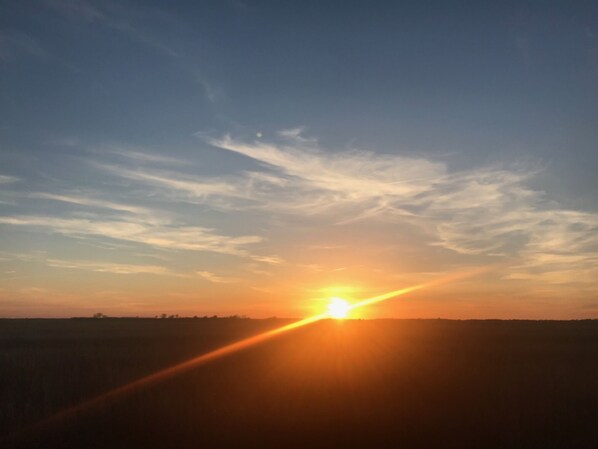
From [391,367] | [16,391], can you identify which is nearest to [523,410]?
[391,367]

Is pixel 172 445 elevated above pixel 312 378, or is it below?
below

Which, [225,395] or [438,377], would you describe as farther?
[438,377]

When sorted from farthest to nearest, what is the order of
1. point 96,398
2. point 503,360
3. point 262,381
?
1. point 503,360
2. point 262,381
3. point 96,398

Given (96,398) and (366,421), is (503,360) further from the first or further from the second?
(96,398)

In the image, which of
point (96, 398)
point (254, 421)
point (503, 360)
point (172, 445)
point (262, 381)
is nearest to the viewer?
point (172, 445)

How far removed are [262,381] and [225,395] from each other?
2.66m

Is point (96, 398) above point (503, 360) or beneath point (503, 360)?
A: beneath

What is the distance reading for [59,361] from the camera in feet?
89.4

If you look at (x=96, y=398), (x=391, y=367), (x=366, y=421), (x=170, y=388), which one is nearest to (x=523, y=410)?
(x=366, y=421)

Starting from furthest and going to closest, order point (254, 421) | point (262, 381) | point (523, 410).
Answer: point (262, 381), point (523, 410), point (254, 421)

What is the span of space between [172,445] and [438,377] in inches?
464

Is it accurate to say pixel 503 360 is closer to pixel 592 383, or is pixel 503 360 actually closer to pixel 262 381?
pixel 592 383

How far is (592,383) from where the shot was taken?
22516mm

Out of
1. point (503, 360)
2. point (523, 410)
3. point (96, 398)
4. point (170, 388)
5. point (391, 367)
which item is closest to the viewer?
point (523, 410)
